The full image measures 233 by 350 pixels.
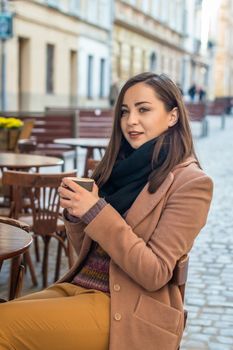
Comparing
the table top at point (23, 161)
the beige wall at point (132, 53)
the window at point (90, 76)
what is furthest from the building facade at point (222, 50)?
the table top at point (23, 161)

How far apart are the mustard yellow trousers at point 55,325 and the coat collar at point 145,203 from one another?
0.94 ft

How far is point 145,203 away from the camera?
8.21 ft

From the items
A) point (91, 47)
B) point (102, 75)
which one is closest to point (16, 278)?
point (91, 47)

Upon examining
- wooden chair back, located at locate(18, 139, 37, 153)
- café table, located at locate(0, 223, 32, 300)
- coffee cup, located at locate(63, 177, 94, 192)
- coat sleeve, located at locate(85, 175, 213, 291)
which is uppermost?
A: coffee cup, located at locate(63, 177, 94, 192)

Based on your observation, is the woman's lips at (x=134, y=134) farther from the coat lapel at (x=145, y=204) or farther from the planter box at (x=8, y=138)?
the planter box at (x=8, y=138)

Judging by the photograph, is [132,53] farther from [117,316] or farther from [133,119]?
[117,316]

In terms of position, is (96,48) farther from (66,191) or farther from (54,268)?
(66,191)

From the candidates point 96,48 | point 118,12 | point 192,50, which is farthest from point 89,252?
point 192,50

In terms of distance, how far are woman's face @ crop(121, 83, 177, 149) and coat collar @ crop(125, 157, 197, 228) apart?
19cm

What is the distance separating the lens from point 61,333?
2.38 metres

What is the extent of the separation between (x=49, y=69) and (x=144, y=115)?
22581 millimetres

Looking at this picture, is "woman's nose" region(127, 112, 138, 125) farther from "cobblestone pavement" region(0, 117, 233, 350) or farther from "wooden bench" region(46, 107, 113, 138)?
"wooden bench" region(46, 107, 113, 138)

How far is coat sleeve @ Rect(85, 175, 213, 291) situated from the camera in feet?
7.79

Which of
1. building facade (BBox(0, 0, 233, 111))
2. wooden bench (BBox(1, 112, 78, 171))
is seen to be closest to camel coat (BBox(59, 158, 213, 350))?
wooden bench (BBox(1, 112, 78, 171))
